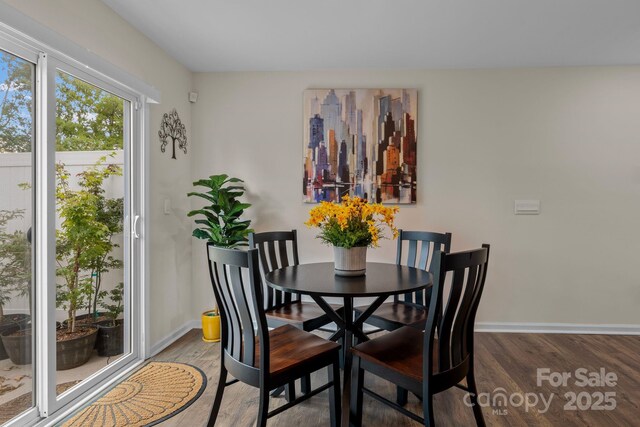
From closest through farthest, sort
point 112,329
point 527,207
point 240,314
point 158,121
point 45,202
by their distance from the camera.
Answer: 1. point 240,314
2. point 45,202
3. point 112,329
4. point 158,121
5. point 527,207

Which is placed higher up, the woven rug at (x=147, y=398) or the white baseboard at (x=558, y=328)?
the white baseboard at (x=558, y=328)

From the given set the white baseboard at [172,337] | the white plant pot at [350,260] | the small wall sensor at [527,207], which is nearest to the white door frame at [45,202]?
the white baseboard at [172,337]

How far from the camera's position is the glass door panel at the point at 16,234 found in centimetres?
183

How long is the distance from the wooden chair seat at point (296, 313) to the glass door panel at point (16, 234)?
4.30 ft

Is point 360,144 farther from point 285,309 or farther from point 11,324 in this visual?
point 11,324

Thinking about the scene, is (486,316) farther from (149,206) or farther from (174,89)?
(174,89)

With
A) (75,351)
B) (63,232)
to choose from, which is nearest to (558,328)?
(75,351)

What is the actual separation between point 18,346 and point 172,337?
1.47 m

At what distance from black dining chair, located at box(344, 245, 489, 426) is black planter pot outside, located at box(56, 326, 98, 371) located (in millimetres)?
1693

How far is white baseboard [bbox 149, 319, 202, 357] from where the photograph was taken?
3.02 metres

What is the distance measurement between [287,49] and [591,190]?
9.93ft

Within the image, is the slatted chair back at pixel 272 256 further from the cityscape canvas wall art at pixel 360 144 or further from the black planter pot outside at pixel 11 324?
the black planter pot outside at pixel 11 324

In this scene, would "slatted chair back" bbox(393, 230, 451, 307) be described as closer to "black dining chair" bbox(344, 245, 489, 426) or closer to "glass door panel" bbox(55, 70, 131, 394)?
"black dining chair" bbox(344, 245, 489, 426)

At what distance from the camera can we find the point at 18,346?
192 centimetres
